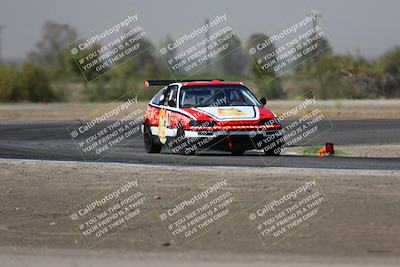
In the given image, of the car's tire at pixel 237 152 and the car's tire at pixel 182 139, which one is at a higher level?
the car's tire at pixel 182 139

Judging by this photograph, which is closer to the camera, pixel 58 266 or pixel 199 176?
pixel 58 266

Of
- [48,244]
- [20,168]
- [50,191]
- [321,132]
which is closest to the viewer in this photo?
[48,244]

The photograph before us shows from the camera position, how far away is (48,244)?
35.3 ft

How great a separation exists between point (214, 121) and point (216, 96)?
1.17 meters

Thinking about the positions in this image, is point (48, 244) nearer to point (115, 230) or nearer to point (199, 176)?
point (115, 230)

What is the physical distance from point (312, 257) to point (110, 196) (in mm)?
4685

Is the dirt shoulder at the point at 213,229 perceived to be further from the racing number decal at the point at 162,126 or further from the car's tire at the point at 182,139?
the racing number decal at the point at 162,126

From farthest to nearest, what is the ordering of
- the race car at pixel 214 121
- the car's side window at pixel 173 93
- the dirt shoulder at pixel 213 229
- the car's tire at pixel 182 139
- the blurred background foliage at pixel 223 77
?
the blurred background foliage at pixel 223 77
the car's side window at pixel 173 93
the car's tire at pixel 182 139
the race car at pixel 214 121
the dirt shoulder at pixel 213 229

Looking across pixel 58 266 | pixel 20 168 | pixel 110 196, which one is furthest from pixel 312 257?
pixel 20 168

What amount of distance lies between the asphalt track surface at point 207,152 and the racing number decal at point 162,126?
0.34 metres

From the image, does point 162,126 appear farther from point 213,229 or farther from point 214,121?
point 213,229

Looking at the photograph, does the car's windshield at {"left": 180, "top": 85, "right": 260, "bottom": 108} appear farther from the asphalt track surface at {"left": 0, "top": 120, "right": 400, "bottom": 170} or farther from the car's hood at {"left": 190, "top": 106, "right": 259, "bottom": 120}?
the asphalt track surface at {"left": 0, "top": 120, "right": 400, "bottom": 170}

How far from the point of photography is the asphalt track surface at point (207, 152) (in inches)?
701

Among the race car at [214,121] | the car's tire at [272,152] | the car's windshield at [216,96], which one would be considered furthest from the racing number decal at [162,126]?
the car's tire at [272,152]
